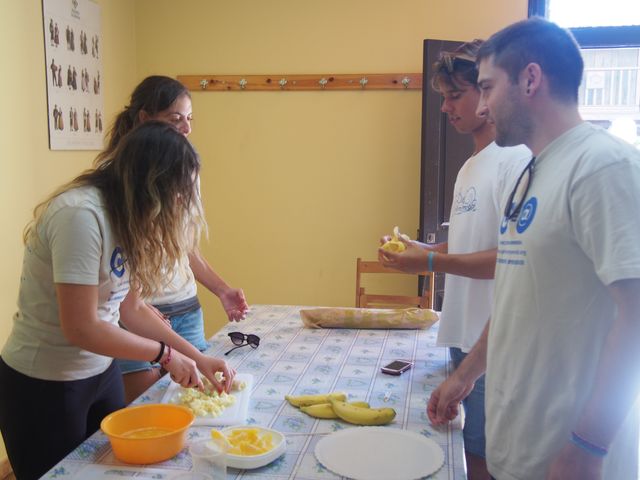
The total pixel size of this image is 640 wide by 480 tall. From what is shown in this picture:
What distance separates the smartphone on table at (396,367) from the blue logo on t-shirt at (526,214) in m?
0.74

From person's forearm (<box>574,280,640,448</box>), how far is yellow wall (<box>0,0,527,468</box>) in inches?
108

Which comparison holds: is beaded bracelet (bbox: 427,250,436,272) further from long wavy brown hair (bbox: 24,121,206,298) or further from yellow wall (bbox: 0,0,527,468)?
yellow wall (bbox: 0,0,527,468)

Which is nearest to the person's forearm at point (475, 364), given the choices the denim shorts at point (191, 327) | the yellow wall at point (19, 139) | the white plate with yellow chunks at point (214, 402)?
the white plate with yellow chunks at point (214, 402)

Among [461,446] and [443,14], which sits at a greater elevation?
[443,14]

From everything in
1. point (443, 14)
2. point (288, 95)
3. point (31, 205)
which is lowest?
point (31, 205)

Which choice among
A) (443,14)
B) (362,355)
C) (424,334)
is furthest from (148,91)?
(443,14)

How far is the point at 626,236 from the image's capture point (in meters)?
0.95

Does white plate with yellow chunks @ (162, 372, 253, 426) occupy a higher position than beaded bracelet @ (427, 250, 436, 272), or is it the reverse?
beaded bracelet @ (427, 250, 436, 272)

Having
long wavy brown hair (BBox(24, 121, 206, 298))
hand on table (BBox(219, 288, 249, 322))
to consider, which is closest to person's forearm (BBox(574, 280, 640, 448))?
long wavy brown hair (BBox(24, 121, 206, 298))

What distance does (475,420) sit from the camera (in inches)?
67.4

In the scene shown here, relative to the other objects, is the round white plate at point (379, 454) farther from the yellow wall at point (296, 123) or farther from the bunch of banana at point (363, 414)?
the yellow wall at point (296, 123)

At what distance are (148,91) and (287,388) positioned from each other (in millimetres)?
1078

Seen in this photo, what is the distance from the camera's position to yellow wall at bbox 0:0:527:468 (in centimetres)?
362

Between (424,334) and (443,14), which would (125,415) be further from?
(443,14)
